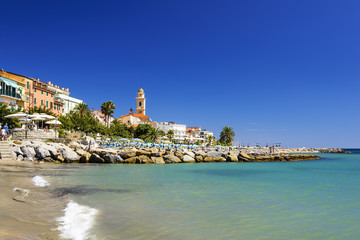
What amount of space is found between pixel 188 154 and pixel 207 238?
3323 centimetres

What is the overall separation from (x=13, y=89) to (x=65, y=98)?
28.0 metres

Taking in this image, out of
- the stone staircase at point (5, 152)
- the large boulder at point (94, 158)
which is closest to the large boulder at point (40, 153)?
the stone staircase at point (5, 152)

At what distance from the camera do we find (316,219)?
8195 millimetres

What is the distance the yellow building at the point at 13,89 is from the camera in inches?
1715

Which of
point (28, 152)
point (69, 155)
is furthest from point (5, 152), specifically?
point (69, 155)

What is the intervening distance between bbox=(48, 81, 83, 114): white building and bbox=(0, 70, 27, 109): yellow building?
59.5 feet

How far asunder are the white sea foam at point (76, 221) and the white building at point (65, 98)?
216 ft

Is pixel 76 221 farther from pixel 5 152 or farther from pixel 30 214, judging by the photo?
pixel 5 152

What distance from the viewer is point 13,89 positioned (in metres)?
46.4

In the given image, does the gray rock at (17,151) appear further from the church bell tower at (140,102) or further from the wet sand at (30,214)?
the church bell tower at (140,102)

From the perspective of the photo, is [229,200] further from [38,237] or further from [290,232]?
[38,237]

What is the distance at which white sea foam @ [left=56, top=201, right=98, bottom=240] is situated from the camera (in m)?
5.87

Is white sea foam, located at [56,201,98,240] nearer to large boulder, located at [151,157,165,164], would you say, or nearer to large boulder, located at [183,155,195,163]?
large boulder, located at [151,157,165,164]

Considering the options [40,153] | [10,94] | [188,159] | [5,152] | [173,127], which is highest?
[10,94]
